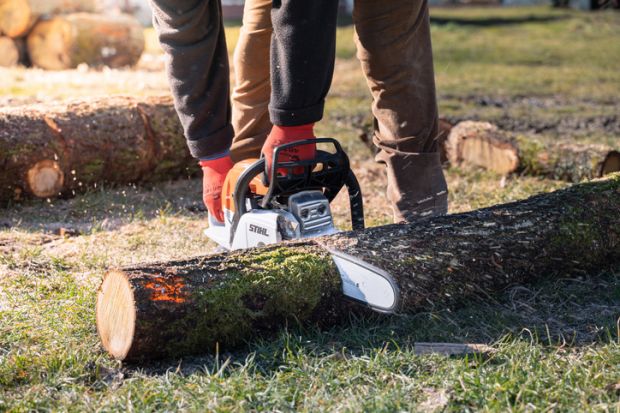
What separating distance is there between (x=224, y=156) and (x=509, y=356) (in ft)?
5.00

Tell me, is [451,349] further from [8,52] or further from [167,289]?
[8,52]

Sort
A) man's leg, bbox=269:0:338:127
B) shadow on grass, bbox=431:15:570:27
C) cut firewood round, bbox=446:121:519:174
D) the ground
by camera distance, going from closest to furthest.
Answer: the ground → man's leg, bbox=269:0:338:127 → cut firewood round, bbox=446:121:519:174 → shadow on grass, bbox=431:15:570:27

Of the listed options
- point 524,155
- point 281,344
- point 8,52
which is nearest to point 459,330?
point 281,344

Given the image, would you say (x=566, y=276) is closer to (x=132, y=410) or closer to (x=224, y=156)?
(x=224, y=156)

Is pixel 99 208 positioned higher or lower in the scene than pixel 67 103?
lower

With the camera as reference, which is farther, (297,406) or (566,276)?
Result: (566,276)

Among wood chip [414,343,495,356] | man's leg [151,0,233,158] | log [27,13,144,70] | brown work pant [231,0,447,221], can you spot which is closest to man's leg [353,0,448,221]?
brown work pant [231,0,447,221]

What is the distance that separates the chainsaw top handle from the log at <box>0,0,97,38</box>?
7.91 meters

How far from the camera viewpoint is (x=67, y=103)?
186 inches

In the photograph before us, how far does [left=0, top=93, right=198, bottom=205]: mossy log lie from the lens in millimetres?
4387

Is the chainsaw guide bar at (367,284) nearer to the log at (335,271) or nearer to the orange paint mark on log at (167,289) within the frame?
the log at (335,271)

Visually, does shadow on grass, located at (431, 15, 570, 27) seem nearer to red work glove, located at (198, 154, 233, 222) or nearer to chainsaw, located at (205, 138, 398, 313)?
red work glove, located at (198, 154, 233, 222)

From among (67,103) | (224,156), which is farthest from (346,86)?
(224,156)

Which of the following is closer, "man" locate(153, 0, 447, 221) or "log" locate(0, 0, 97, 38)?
"man" locate(153, 0, 447, 221)
